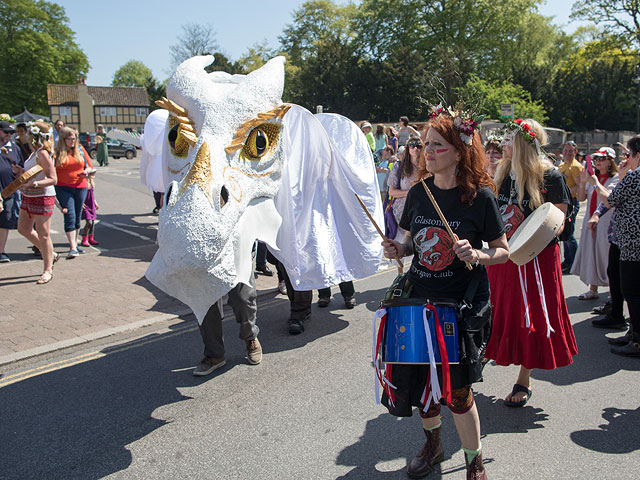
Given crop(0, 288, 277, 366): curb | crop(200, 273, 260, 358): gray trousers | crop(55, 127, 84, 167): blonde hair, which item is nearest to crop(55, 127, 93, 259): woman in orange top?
crop(55, 127, 84, 167): blonde hair

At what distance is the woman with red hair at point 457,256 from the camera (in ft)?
8.79

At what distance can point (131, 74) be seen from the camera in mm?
109875

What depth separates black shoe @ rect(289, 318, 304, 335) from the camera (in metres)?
5.34

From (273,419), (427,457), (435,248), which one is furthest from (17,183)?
(427,457)

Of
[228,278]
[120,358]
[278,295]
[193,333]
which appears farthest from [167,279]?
[278,295]

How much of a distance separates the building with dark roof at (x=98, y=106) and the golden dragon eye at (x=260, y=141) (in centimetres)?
6084

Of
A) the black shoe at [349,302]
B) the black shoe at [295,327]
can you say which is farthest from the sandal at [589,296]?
the black shoe at [295,327]

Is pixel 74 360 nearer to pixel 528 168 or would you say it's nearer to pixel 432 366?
pixel 432 366

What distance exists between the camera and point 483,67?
45062 millimetres

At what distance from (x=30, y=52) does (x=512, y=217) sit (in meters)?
59.3

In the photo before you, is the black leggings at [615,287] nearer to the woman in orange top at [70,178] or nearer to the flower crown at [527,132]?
the flower crown at [527,132]

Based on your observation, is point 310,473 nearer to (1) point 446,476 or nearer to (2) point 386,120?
(1) point 446,476

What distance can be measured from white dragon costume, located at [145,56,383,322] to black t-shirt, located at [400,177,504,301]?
4.13 ft

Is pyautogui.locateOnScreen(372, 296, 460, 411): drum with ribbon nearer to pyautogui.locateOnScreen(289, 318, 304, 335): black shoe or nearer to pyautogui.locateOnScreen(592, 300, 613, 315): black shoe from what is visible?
pyautogui.locateOnScreen(289, 318, 304, 335): black shoe
